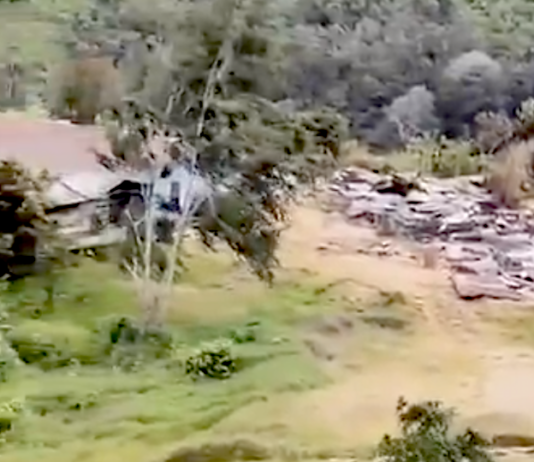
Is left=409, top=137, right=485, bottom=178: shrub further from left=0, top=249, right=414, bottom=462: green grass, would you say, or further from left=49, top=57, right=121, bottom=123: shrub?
left=49, top=57, right=121, bottom=123: shrub

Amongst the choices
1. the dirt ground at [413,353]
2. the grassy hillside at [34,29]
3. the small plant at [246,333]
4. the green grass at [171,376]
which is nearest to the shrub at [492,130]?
the dirt ground at [413,353]

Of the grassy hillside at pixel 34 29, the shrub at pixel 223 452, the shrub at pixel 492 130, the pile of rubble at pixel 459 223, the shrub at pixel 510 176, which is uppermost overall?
the grassy hillside at pixel 34 29

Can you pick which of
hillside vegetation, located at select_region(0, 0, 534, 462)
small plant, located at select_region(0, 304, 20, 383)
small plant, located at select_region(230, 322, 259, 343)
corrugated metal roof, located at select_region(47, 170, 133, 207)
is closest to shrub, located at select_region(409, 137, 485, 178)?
hillside vegetation, located at select_region(0, 0, 534, 462)

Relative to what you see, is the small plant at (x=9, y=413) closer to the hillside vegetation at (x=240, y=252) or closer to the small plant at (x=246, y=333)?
the hillside vegetation at (x=240, y=252)

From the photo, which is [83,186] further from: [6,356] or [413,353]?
[413,353]

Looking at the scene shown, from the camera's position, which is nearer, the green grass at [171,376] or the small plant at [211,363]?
the green grass at [171,376]
